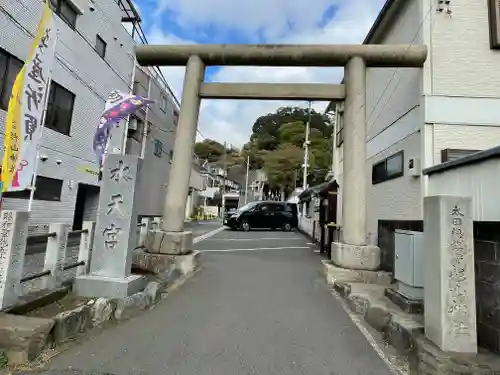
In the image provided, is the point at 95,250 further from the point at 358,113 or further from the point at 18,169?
the point at 358,113

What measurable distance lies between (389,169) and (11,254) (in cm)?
842

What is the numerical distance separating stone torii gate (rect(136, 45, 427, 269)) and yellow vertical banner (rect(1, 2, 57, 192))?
10.6ft

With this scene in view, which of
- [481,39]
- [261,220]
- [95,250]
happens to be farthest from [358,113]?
[261,220]

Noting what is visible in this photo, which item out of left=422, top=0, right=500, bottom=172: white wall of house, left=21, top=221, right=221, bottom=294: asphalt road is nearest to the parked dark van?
left=21, top=221, right=221, bottom=294: asphalt road

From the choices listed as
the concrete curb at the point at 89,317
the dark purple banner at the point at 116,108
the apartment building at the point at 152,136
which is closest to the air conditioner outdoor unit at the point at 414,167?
the concrete curb at the point at 89,317

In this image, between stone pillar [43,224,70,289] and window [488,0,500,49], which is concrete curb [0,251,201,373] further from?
window [488,0,500,49]

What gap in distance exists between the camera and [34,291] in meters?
4.49

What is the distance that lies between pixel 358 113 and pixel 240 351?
5562 millimetres

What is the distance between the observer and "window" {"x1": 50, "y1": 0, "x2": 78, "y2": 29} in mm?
11444

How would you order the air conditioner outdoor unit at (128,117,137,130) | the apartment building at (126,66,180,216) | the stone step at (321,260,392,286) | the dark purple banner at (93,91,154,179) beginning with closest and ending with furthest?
the stone step at (321,260,392,286), the dark purple banner at (93,91,154,179), the air conditioner outdoor unit at (128,117,137,130), the apartment building at (126,66,180,216)

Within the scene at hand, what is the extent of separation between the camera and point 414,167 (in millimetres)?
7438

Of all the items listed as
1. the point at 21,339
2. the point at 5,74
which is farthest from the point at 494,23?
the point at 5,74

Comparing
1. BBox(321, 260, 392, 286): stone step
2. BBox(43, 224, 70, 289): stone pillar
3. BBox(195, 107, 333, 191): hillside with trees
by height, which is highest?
BBox(195, 107, 333, 191): hillside with trees

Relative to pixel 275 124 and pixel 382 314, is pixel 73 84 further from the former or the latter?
pixel 275 124
